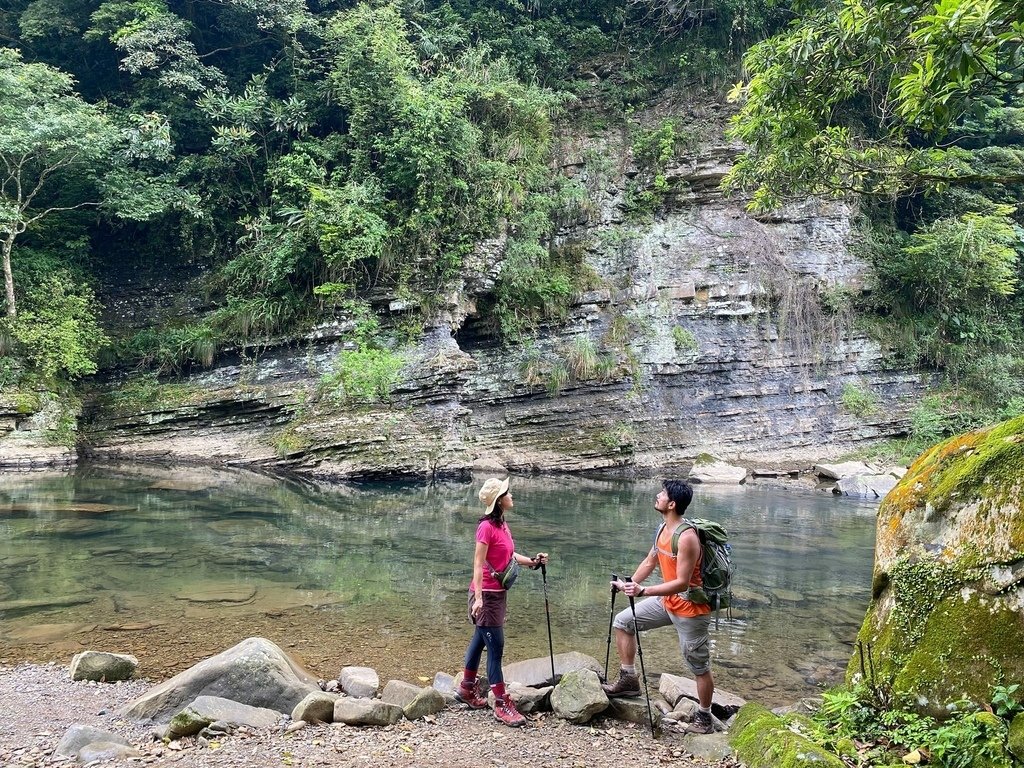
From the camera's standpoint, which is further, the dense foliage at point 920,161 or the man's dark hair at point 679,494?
the dense foliage at point 920,161

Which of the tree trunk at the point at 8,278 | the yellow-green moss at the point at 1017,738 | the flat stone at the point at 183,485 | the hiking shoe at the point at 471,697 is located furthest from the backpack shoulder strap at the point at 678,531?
the tree trunk at the point at 8,278

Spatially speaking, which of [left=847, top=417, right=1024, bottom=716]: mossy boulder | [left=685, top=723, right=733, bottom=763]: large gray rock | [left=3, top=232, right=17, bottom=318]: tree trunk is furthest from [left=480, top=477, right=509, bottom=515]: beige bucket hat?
[left=3, top=232, right=17, bottom=318]: tree trunk

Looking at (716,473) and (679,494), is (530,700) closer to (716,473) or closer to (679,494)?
(679,494)

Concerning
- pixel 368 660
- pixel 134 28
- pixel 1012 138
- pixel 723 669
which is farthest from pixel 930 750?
pixel 1012 138

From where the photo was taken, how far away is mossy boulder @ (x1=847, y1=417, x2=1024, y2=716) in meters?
2.99

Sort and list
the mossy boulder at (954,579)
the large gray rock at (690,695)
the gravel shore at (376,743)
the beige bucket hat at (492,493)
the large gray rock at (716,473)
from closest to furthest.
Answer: the mossy boulder at (954,579) → the gravel shore at (376,743) → the beige bucket hat at (492,493) → the large gray rock at (690,695) → the large gray rock at (716,473)

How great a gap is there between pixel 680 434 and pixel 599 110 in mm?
12619

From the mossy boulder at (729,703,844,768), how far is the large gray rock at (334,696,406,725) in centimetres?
203

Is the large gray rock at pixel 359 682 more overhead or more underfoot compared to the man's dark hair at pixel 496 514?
more underfoot

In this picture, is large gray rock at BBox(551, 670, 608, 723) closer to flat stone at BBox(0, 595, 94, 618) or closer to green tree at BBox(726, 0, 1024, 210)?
green tree at BBox(726, 0, 1024, 210)

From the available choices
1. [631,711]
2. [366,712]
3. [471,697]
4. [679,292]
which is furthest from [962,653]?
[679,292]

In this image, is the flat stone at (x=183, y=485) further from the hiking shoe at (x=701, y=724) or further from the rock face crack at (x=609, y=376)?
the hiking shoe at (x=701, y=724)

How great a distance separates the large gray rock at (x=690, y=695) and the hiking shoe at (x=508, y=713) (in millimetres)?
1232

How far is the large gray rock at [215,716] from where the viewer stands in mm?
3572
